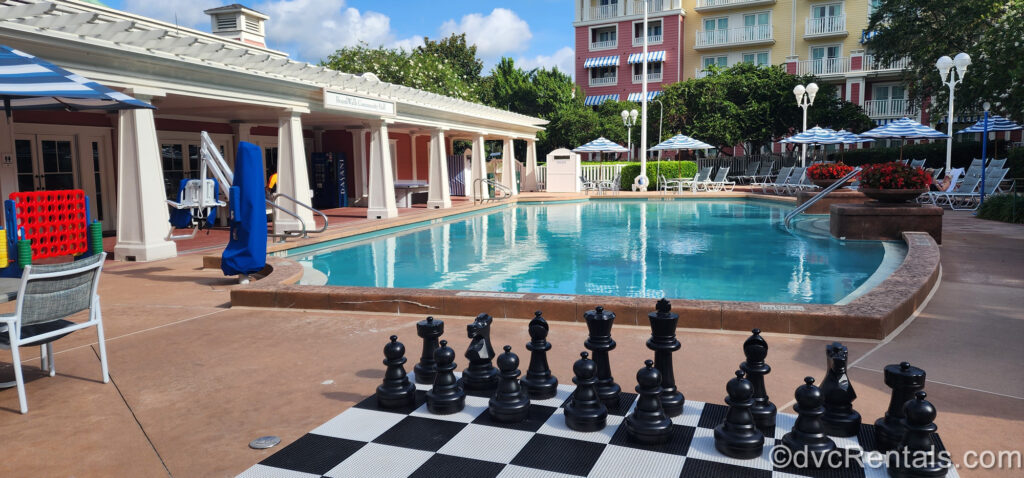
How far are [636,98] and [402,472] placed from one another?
4137cm

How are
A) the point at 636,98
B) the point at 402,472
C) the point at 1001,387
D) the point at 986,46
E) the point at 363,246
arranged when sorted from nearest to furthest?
the point at 402,472 < the point at 1001,387 < the point at 363,246 < the point at 986,46 < the point at 636,98

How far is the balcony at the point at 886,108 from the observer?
36.4m

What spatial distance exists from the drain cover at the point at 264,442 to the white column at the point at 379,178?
13.4 metres

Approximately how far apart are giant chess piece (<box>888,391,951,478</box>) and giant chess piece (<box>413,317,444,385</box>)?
2.15 meters

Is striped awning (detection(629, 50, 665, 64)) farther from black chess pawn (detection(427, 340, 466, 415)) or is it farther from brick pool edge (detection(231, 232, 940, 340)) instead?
black chess pawn (detection(427, 340, 466, 415))

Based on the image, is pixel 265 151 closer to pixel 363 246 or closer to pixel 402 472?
pixel 363 246

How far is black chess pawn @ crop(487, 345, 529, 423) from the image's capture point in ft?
9.71

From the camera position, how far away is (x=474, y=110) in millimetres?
21109

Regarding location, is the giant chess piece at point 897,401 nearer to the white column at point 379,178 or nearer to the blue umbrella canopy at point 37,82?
the blue umbrella canopy at point 37,82

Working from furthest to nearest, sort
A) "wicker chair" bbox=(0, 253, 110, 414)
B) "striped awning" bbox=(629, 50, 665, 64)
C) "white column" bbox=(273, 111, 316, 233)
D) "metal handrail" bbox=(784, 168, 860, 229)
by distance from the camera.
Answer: "striped awning" bbox=(629, 50, 665, 64) → "metal handrail" bbox=(784, 168, 860, 229) → "white column" bbox=(273, 111, 316, 233) → "wicker chair" bbox=(0, 253, 110, 414)

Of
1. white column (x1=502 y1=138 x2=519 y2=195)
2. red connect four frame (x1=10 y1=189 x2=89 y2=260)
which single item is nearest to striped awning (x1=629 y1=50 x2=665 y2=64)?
white column (x1=502 y1=138 x2=519 y2=195)

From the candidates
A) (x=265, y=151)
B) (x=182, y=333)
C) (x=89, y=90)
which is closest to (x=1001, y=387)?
(x=182, y=333)

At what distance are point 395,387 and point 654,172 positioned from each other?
26053 millimetres

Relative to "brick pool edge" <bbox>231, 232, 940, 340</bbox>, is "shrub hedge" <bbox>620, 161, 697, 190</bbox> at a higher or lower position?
higher
